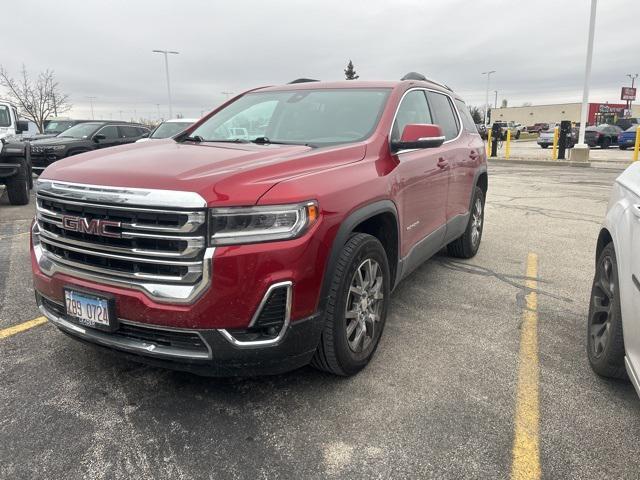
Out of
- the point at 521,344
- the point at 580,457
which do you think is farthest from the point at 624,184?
the point at 580,457

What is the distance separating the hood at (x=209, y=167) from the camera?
91.8 inches

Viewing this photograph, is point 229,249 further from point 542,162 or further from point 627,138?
point 627,138

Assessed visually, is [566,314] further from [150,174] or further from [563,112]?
[563,112]

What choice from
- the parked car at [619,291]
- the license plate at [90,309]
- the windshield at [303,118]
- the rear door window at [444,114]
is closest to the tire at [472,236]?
the rear door window at [444,114]

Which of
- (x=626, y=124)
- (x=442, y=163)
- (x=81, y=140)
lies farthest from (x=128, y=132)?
(x=626, y=124)

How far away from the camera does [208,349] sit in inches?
94.0

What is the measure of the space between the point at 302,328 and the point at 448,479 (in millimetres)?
944

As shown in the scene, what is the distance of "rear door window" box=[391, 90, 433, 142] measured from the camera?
11.7 ft

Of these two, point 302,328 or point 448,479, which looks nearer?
point 448,479

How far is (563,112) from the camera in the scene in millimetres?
90750

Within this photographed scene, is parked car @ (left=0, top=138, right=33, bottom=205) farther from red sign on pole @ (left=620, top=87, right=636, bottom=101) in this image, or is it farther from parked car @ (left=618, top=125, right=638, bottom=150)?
red sign on pole @ (left=620, top=87, right=636, bottom=101)

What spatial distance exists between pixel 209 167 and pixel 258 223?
0.45 metres

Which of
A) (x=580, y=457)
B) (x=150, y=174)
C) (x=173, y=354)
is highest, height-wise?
(x=150, y=174)

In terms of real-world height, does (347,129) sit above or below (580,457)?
above
